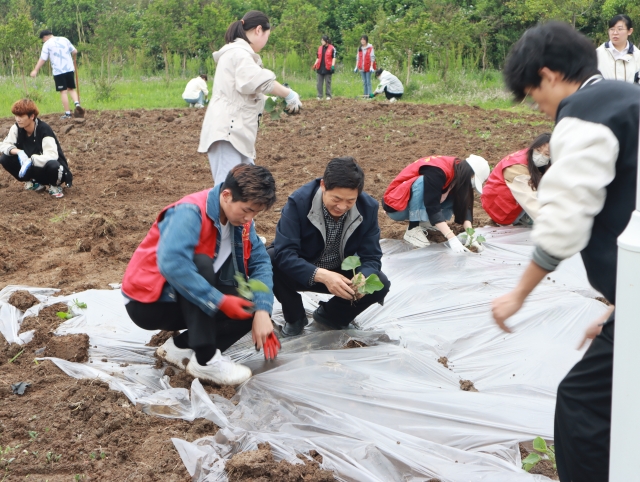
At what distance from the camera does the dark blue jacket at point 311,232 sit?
120 inches

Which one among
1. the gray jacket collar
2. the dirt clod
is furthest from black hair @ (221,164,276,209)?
the dirt clod

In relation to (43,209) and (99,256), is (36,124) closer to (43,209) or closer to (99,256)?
(43,209)

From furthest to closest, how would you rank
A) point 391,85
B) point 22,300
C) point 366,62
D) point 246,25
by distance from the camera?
1. point 366,62
2. point 391,85
3. point 246,25
4. point 22,300

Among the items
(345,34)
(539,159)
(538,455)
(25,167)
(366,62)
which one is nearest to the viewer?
(538,455)

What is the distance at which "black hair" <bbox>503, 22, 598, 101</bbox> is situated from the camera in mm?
1662

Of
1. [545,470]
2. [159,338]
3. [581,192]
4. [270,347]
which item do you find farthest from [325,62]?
[581,192]

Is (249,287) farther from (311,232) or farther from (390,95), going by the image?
(390,95)

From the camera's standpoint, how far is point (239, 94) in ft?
13.8

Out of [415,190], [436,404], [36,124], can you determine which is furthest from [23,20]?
[436,404]

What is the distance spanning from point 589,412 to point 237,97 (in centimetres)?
314

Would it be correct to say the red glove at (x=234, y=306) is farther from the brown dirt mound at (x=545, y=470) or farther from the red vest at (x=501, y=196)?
the red vest at (x=501, y=196)

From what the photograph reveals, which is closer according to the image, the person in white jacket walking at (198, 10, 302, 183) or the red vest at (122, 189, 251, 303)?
the red vest at (122, 189, 251, 303)

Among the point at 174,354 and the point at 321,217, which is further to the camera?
the point at 321,217

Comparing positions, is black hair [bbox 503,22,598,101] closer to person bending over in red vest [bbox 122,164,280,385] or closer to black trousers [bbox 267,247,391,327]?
person bending over in red vest [bbox 122,164,280,385]
